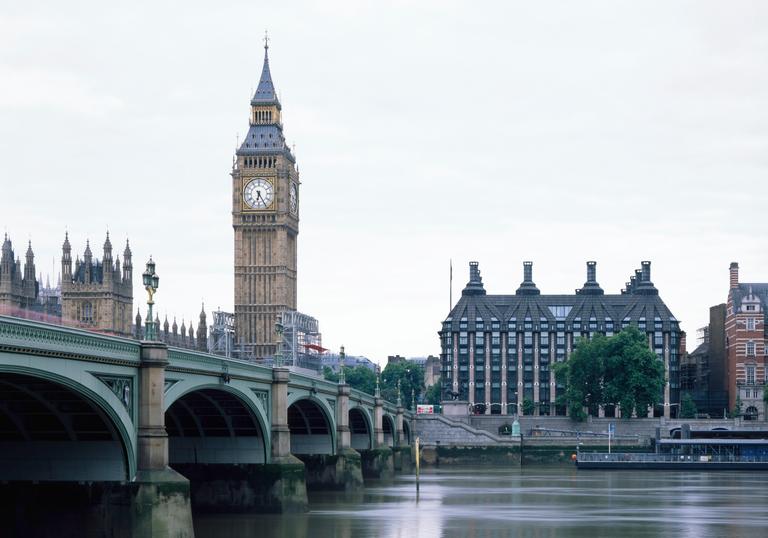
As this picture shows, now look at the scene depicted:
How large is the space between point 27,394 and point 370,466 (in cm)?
7021

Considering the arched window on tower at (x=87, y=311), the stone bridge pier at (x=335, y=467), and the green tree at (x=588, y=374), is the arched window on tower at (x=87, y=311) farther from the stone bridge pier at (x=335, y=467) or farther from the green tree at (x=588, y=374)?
the stone bridge pier at (x=335, y=467)

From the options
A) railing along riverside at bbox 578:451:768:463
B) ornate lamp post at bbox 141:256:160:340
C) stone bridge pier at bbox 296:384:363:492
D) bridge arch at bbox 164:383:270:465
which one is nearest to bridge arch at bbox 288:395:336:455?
stone bridge pier at bbox 296:384:363:492

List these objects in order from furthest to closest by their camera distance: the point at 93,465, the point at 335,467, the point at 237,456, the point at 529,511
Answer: the point at 335,467, the point at 529,511, the point at 237,456, the point at 93,465

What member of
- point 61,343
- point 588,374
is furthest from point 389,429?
point 61,343

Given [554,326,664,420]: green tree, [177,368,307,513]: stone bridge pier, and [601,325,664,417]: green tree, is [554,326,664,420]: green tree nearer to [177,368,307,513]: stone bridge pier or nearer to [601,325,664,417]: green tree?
[601,325,664,417]: green tree

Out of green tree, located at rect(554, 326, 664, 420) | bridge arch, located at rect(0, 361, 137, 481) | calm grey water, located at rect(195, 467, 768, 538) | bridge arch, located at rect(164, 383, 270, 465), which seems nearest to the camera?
bridge arch, located at rect(0, 361, 137, 481)

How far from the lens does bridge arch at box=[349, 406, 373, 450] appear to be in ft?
402

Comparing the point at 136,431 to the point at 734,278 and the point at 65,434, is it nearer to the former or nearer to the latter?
the point at 65,434

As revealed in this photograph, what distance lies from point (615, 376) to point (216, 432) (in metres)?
109

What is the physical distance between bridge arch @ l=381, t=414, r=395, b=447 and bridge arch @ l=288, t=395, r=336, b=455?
135 feet

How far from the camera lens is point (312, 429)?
3927 inches

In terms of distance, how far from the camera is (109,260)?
176250 millimetres

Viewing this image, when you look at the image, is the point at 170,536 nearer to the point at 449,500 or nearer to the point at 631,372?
the point at 449,500

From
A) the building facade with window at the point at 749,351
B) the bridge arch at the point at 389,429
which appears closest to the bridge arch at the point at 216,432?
the bridge arch at the point at 389,429
